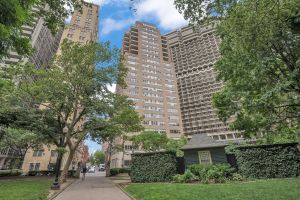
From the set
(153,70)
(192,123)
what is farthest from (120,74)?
(192,123)

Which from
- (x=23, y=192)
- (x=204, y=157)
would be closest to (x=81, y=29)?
(x=204, y=157)

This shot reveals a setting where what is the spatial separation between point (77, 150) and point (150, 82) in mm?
50556

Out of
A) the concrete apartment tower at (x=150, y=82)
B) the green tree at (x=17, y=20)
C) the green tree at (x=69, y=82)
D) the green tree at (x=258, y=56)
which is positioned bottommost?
the green tree at (x=17, y=20)

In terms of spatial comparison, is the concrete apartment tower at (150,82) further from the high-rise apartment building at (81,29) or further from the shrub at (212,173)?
the shrub at (212,173)

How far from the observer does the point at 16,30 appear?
3.78 metres

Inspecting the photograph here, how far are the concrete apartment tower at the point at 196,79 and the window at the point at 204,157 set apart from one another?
89021 mm

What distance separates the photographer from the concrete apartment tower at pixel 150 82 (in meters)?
78.4

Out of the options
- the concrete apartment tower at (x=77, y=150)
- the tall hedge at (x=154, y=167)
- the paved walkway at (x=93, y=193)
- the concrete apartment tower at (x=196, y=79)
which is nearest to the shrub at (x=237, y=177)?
the tall hedge at (x=154, y=167)

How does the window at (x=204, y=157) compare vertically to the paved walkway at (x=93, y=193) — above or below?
above

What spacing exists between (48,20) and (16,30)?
7.07 ft

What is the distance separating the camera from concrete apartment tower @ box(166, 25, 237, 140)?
370ft

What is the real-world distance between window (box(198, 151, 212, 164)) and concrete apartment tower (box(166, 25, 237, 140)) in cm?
8902

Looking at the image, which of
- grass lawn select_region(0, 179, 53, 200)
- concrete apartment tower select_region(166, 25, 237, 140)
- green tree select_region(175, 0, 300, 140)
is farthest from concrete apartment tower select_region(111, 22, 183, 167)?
green tree select_region(175, 0, 300, 140)

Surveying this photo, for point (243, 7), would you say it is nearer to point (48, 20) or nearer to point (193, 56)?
point (48, 20)
